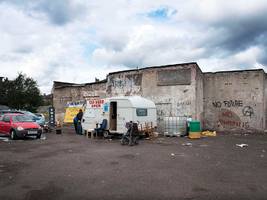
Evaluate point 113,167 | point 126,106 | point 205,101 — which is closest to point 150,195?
point 113,167

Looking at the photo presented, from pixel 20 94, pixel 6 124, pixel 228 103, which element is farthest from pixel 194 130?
pixel 20 94

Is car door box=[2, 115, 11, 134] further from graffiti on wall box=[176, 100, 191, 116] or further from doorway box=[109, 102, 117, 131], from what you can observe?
graffiti on wall box=[176, 100, 191, 116]

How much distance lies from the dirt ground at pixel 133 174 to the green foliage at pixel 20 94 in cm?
4011

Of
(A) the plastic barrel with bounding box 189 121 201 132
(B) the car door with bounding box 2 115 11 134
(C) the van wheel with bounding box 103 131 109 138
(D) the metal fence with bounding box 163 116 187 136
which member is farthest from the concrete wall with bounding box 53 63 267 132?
(B) the car door with bounding box 2 115 11 134

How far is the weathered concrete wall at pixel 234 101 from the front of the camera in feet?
70.7

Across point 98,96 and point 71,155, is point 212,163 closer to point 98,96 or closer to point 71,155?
point 71,155

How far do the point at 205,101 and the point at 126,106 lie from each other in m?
8.02

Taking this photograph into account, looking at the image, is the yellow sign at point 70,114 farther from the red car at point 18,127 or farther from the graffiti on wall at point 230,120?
the graffiti on wall at point 230,120

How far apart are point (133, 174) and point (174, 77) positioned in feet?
48.4

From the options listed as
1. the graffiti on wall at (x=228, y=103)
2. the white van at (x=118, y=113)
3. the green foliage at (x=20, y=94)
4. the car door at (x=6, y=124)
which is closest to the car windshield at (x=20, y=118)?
the car door at (x=6, y=124)

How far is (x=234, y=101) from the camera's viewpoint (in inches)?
877

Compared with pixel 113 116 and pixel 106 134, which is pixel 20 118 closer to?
pixel 106 134

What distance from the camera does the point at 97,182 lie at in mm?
7574

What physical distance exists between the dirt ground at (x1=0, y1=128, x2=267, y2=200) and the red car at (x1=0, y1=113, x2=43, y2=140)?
448 centimetres
